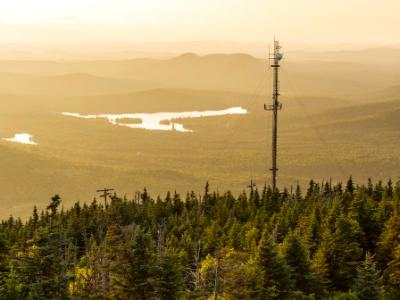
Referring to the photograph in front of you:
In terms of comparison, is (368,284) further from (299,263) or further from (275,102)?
(275,102)

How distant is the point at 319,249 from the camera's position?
47.9 metres

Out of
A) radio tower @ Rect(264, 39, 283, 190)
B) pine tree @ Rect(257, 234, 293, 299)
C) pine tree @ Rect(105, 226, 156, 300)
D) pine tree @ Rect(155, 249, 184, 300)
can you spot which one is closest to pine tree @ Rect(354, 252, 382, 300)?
pine tree @ Rect(257, 234, 293, 299)

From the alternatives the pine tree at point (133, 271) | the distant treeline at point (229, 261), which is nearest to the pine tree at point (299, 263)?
the distant treeline at point (229, 261)

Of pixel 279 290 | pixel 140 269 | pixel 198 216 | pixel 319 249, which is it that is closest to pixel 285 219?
pixel 319 249

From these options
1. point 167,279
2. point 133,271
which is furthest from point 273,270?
point 133,271

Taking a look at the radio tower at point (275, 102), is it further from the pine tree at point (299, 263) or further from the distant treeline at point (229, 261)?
the pine tree at point (299, 263)

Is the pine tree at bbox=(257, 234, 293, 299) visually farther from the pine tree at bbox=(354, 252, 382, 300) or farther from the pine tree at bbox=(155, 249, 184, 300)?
the pine tree at bbox=(155, 249, 184, 300)

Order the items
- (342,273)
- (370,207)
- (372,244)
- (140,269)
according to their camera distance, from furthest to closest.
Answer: (370,207) < (372,244) < (342,273) < (140,269)

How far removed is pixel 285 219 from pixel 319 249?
1386 cm

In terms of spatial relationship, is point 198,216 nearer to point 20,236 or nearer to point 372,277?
point 20,236

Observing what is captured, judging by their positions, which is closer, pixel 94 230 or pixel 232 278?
pixel 232 278

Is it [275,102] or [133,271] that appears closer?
[133,271]

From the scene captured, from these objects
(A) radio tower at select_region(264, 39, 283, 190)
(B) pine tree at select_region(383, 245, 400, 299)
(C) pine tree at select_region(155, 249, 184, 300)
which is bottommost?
(B) pine tree at select_region(383, 245, 400, 299)

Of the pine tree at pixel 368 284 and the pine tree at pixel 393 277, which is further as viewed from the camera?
the pine tree at pixel 393 277
